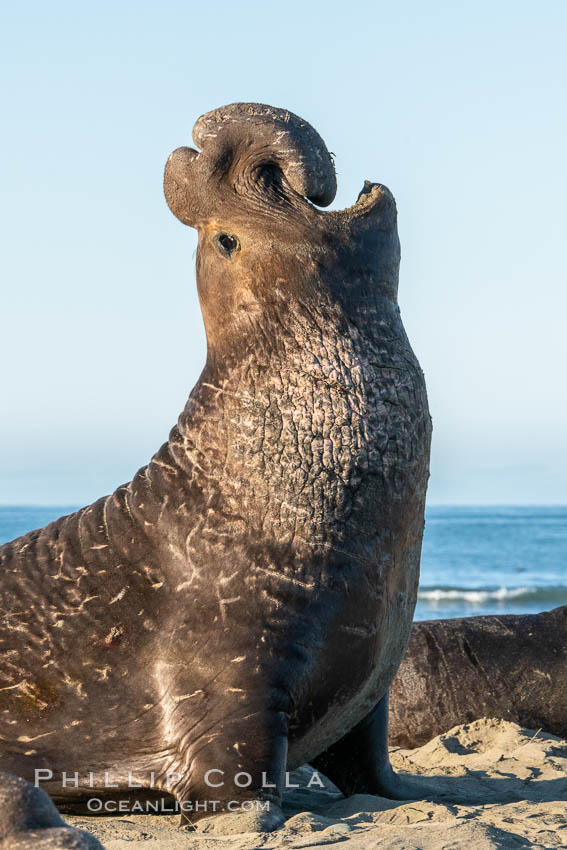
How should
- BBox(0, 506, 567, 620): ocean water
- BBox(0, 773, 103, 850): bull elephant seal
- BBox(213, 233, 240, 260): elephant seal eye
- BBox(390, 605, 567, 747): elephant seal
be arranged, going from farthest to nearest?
BBox(0, 506, 567, 620): ocean water
BBox(390, 605, 567, 747): elephant seal
BBox(213, 233, 240, 260): elephant seal eye
BBox(0, 773, 103, 850): bull elephant seal

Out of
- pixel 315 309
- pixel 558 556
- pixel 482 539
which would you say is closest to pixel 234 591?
pixel 315 309

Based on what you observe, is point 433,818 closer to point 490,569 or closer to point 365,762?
point 365,762

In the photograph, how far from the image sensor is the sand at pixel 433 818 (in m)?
3.59

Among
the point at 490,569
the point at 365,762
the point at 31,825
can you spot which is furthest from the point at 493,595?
the point at 31,825

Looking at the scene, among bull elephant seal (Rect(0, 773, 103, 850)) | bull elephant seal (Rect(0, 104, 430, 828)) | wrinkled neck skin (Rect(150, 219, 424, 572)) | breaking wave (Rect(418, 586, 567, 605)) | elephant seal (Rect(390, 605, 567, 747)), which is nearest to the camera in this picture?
bull elephant seal (Rect(0, 773, 103, 850))

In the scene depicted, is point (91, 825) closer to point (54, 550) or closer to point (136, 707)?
point (136, 707)

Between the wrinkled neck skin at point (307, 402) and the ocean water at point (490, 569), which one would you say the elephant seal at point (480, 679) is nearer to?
the wrinkled neck skin at point (307, 402)

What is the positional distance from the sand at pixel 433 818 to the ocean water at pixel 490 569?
1204cm

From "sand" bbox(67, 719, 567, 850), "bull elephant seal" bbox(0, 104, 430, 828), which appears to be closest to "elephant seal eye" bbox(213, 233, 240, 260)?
"bull elephant seal" bbox(0, 104, 430, 828)

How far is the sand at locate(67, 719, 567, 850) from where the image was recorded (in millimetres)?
3594

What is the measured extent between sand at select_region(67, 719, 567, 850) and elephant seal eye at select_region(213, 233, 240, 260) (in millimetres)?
2304

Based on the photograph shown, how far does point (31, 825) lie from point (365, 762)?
2605 millimetres

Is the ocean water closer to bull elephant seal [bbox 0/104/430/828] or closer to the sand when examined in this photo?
the sand

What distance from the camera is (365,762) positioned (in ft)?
16.7
